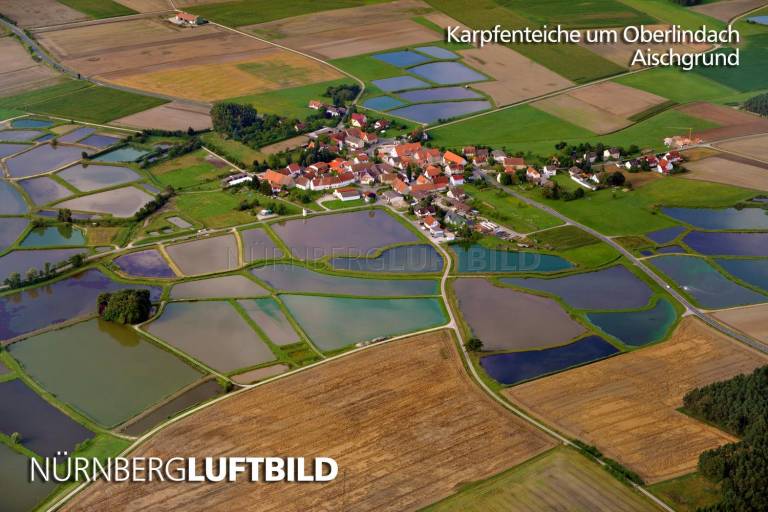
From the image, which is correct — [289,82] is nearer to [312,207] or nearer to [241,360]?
[312,207]

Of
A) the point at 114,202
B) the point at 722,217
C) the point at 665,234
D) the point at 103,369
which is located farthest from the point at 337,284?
the point at 722,217

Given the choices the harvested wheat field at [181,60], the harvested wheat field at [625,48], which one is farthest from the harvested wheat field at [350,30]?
the harvested wheat field at [625,48]

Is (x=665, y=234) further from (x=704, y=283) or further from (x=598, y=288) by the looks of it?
(x=598, y=288)

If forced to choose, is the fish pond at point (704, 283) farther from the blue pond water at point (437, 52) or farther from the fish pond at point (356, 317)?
the blue pond water at point (437, 52)

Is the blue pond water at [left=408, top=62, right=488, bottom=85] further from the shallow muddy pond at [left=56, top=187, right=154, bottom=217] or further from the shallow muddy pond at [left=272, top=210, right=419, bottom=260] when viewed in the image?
the shallow muddy pond at [left=56, top=187, right=154, bottom=217]

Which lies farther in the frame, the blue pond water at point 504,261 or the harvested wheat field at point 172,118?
the harvested wheat field at point 172,118

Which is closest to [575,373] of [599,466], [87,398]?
[599,466]
